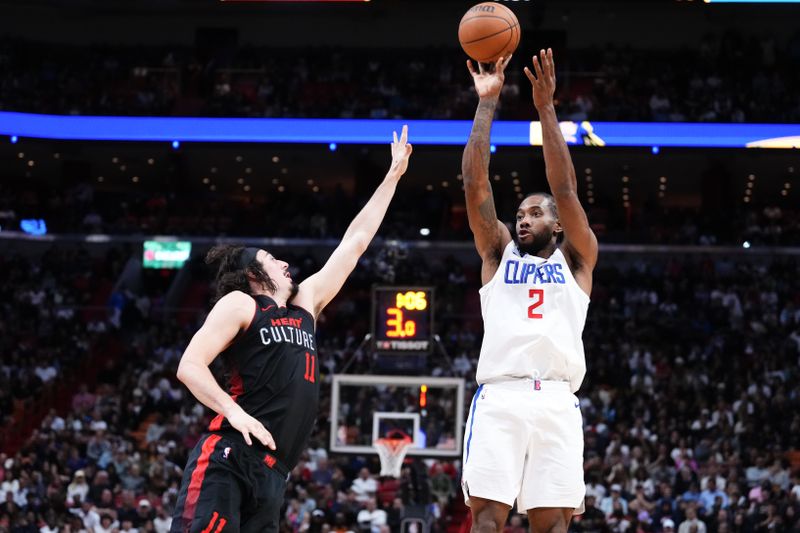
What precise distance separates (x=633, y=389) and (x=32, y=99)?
15317 mm

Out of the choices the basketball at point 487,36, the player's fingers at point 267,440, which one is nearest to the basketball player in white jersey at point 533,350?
the basketball at point 487,36

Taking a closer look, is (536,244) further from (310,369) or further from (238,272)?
(238,272)

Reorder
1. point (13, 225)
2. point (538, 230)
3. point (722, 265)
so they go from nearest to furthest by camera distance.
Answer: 1. point (538, 230)
2. point (722, 265)
3. point (13, 225)

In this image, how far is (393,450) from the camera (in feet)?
57.8

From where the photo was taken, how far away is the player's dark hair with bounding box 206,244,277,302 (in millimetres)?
5609

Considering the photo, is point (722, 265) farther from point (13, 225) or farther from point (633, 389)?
point (13, 225)

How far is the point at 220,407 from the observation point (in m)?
5.16

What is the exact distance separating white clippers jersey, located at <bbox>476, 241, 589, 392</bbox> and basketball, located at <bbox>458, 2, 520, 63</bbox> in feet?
4.11

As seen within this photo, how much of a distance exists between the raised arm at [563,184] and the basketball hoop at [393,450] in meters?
11.6

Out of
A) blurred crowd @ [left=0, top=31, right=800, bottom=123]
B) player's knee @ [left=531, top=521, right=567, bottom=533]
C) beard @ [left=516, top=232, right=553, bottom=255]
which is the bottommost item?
player's knee @ [left=531, top=521, right=567, bottom=533]

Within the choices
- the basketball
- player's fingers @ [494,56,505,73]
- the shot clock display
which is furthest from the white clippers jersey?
the shot clock display

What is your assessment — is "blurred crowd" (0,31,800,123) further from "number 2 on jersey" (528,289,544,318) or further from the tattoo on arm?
"number 2 on jersey" (528,289,544,318)

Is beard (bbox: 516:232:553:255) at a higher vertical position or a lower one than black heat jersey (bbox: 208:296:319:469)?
higher

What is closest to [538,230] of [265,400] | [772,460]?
[265,400]
